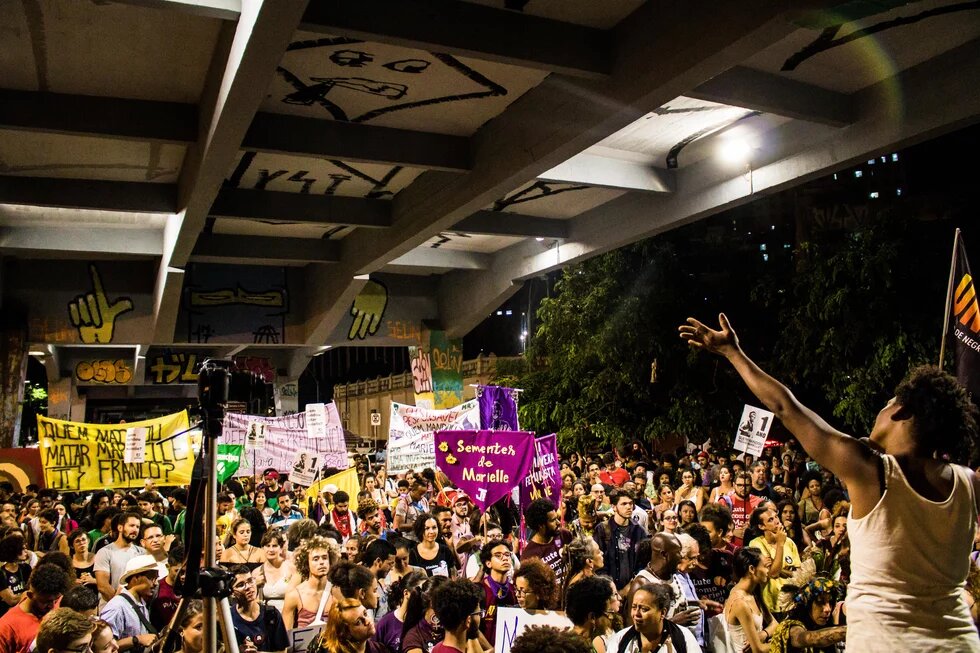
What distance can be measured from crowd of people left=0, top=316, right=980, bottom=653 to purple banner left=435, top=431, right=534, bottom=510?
0.41 metres

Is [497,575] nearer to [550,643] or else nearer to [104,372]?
[550,643]

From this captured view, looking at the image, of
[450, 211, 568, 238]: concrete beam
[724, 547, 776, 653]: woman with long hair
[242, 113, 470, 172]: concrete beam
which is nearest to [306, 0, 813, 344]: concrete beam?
[242, 113, 470, 172]: concrete beam

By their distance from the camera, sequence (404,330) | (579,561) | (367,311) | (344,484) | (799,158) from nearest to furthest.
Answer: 1. (579,561)
2. (799,158)
3. (344,484)
4. (367,311)
5. (404,330)

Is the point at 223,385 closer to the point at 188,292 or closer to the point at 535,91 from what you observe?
the point at 535,91

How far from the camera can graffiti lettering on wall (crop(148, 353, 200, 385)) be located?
1049 inches

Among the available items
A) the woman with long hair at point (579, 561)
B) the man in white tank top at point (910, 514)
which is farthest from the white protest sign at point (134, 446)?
the man in white tank top at point (910, 514)

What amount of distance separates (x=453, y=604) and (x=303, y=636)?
182cm

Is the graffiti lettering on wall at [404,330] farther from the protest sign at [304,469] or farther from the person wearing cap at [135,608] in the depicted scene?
the person wearing cap at [135,608]

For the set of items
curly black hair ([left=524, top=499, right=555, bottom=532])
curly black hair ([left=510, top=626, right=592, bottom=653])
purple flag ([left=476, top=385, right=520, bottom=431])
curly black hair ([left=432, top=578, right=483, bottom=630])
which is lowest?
curly black hair ([left=432, top=578, right=483, bottom=630])

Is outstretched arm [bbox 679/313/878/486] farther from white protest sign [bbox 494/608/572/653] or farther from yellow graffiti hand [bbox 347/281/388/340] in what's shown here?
yellow graffiti hand [bbox 347/281/388/340]

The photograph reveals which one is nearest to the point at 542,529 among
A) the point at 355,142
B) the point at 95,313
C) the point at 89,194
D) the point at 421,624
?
the point at 421,624

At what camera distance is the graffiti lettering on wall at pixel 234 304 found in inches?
667

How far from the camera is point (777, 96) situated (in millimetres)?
8531

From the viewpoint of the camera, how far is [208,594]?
3301 millimetres
